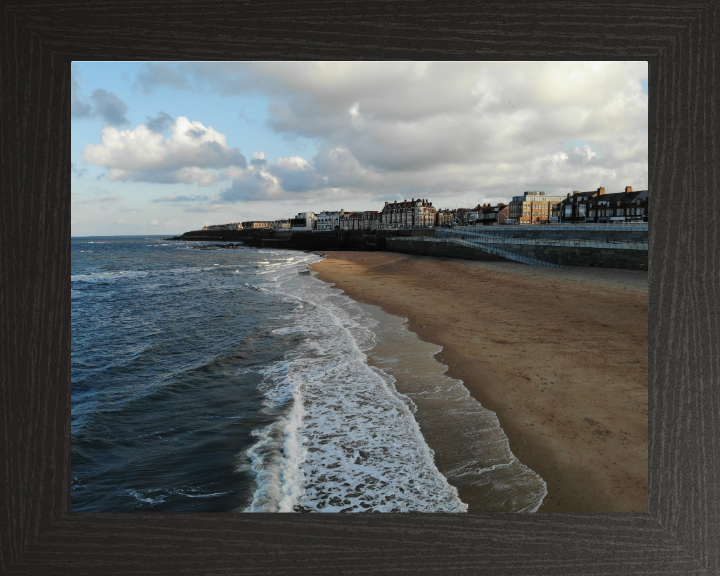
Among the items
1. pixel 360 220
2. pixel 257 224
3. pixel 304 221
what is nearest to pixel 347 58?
pixel 360 220

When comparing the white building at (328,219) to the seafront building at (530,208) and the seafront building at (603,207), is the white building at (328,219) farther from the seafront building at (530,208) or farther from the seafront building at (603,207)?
the seafront building at (603,207)

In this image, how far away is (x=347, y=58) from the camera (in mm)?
1117

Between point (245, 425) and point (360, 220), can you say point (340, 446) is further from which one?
point (360, 220)

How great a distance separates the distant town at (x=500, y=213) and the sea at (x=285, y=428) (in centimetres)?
3223

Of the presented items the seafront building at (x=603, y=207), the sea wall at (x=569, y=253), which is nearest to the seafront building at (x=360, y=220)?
the seafront building at (x=603, y=207)

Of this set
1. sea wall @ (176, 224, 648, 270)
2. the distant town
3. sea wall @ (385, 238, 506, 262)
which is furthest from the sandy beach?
the distant town

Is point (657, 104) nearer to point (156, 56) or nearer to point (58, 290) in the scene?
point (156, 56)

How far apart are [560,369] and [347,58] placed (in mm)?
6168

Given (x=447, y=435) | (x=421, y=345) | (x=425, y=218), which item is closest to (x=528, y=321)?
(x=421, y=345)

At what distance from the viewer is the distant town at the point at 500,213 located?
37844mm

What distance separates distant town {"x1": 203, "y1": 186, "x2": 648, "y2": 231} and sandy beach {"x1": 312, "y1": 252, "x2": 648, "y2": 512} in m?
24.9

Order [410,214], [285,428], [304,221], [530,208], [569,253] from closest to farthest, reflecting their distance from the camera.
Result: [285,428], [569,253], [530,208], [410,214], [304,221]

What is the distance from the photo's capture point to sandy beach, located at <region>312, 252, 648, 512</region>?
363 centimetres

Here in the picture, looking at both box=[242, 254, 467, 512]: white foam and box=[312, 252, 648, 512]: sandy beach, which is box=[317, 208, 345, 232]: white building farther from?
box=[242, 254, 467, 512]: white foam
